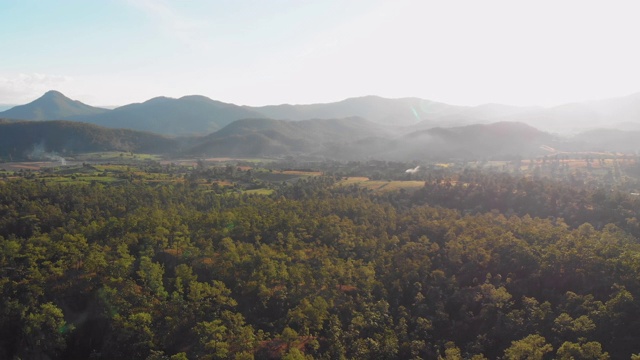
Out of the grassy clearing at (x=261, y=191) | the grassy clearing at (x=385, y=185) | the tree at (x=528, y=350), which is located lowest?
the tree at (x=528, y=350)

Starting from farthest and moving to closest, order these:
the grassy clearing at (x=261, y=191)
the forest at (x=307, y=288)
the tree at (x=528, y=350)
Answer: the grassy clearing at (x=261, y=191), the forest at (x=307, y=288), the tree at (x=528, y=350)

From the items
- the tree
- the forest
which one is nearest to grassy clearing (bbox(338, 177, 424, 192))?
the forest

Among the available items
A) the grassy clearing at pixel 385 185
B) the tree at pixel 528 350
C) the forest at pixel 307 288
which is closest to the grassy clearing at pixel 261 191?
the grassy clearing at pixel 385 185

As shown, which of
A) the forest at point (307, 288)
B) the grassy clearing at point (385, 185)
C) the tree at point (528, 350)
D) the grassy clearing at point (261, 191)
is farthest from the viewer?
the grassy clearing at point (385, 185)

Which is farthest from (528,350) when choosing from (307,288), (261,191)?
(261,191)

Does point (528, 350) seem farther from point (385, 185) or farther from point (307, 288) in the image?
point (385, 185)

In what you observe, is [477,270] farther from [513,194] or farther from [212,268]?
[513,194]

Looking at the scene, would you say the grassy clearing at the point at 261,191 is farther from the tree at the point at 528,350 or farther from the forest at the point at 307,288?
the tree at the point at 528,350

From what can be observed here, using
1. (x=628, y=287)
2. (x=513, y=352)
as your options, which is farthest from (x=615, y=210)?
(x=513, y=352)

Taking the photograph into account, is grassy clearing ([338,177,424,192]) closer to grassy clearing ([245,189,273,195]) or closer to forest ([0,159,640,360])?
grassy clearing ([245,189,273,195])
